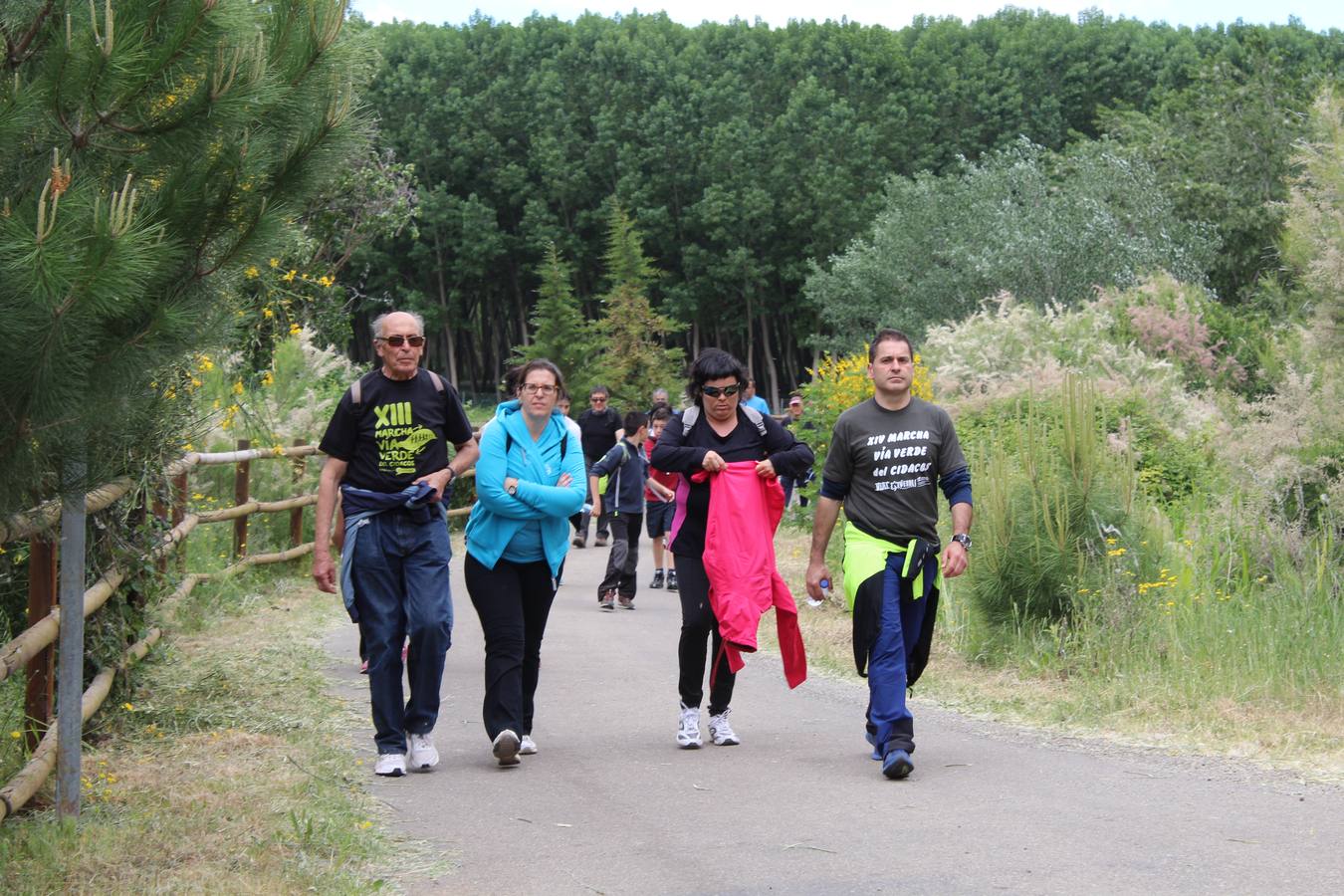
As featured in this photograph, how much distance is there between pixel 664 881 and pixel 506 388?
11.5 feet

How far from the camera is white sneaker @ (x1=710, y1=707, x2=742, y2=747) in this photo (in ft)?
26.0

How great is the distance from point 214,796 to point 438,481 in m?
1.68

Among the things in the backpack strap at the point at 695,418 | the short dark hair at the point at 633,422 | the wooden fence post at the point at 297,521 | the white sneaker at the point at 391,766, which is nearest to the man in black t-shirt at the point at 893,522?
the backpack strap at the point at 695,418

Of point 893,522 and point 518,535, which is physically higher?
point 893,522

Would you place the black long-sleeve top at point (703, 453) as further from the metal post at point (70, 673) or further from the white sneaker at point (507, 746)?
the metal post at point (70, 673)

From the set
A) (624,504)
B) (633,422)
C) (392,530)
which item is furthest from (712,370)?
(633,422)

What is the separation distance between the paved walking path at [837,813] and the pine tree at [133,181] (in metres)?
2.03

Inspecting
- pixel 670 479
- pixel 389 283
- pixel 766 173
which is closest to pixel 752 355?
pixel 766 173

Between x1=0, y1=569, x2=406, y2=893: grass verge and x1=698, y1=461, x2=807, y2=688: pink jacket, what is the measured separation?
1.83 metres

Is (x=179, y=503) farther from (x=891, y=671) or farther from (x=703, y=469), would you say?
(x=891, y=671)

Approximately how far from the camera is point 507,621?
24.7 ft

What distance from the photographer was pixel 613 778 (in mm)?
7121

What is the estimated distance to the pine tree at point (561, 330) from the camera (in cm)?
5938

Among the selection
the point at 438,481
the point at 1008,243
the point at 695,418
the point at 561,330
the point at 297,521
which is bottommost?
the point at 297,521
